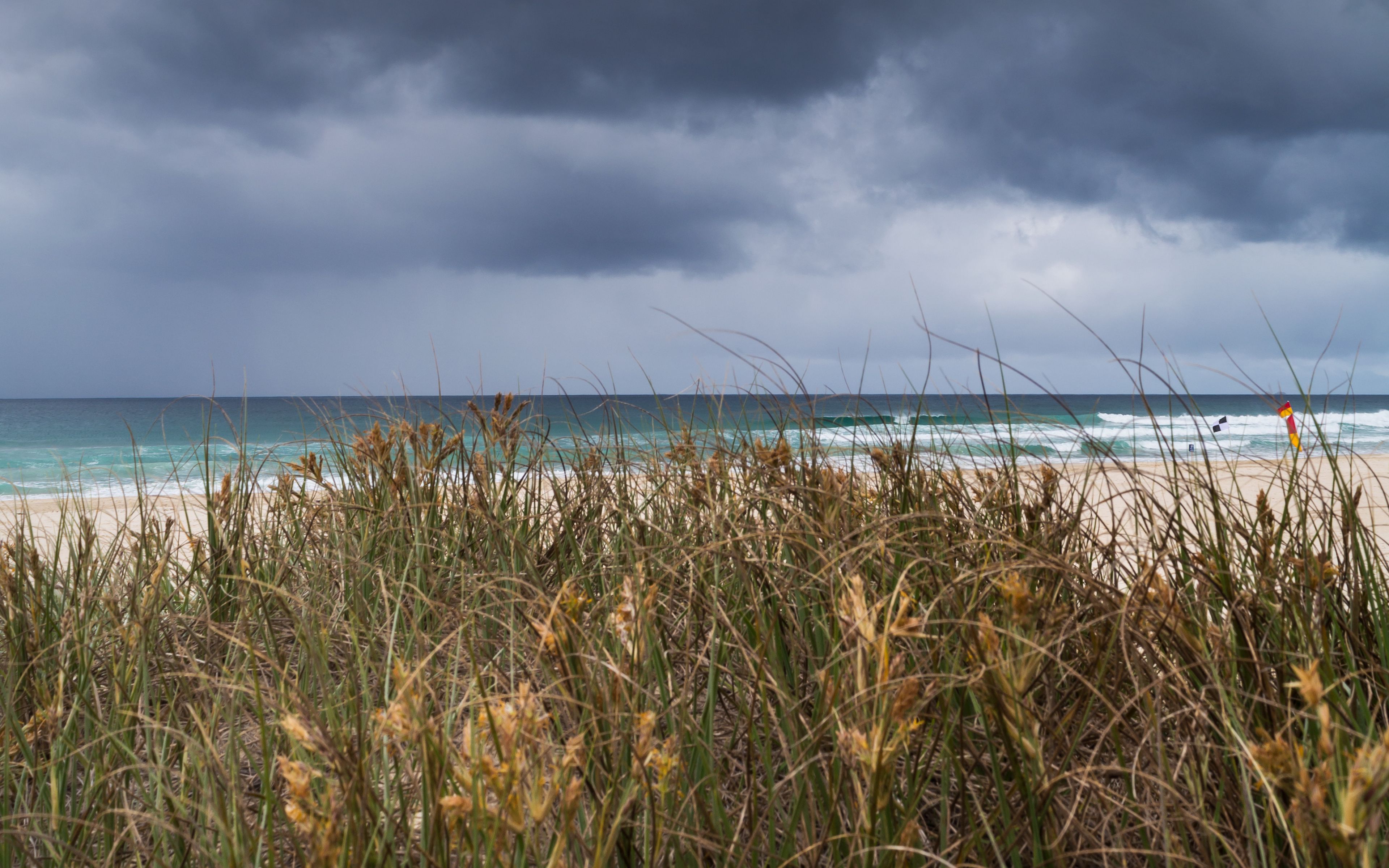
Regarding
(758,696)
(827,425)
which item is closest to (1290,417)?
(827,425)

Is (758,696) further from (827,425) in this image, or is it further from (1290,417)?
(1290,417)

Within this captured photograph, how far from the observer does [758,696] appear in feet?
5.15

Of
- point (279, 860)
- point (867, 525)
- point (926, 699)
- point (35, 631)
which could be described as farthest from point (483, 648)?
point (926, 699)

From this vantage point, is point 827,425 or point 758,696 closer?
point 758,696

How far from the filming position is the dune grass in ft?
3.21

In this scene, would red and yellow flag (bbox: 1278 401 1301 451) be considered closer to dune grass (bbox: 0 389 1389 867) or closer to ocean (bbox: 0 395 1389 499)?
ocean (bbox: 0 395 1389 499)

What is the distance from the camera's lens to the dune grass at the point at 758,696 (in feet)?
3.21

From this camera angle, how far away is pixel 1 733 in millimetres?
1731

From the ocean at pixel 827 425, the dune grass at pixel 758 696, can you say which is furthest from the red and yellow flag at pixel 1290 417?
the dune grass at pixel 758 696

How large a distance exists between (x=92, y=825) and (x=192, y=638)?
1180 millimetres

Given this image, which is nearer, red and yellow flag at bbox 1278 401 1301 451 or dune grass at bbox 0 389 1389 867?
dune grass at bbox 0 389 1389 867

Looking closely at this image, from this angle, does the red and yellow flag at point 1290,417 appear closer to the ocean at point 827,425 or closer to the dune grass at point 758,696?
the ocean at point 827,425

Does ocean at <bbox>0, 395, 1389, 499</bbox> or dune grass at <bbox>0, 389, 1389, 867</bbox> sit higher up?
ocean at <bbox>0, 395, 1389, 499</bbox>

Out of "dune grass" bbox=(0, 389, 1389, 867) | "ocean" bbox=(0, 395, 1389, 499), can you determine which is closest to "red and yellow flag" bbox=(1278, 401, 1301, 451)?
"ocean" bbox=(0, 395, 1389, 499)
